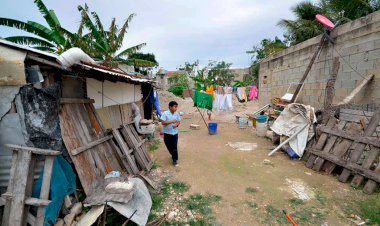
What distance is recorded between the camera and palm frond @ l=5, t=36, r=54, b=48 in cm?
872

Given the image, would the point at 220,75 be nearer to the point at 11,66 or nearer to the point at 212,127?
the point at 212,127

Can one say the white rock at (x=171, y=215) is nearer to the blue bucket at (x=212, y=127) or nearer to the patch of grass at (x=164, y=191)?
the patch of grass at (x=164, y=191)

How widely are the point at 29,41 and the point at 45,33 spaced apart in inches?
31.3

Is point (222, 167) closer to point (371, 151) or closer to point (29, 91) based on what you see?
point (371, 151)

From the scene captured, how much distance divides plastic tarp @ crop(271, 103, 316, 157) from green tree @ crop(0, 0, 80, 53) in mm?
9068

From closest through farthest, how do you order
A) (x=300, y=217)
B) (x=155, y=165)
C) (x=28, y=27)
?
(x=300, y=217)
(x=155, y=165)
(x=28, y=27)

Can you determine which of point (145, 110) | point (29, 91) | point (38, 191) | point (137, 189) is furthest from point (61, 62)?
point (145, 110)

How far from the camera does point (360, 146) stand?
188 inches

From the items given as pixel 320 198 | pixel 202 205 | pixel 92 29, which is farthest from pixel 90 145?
pixel 92 29

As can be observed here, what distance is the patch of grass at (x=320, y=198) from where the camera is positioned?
409cm

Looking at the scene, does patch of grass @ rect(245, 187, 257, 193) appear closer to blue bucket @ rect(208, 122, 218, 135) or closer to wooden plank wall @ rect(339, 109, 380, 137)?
wooden plank wall @ rect(339, 109, 380, 137)

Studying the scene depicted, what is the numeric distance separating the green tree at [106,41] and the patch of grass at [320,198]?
959 centimetres

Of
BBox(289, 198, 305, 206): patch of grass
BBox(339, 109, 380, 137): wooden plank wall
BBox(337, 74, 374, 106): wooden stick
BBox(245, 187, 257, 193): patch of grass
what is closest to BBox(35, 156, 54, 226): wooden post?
BBox(245, 187, 257, 193): patch of grass

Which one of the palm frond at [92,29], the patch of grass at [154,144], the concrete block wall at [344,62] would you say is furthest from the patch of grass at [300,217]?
the palm frond at [92,29]
